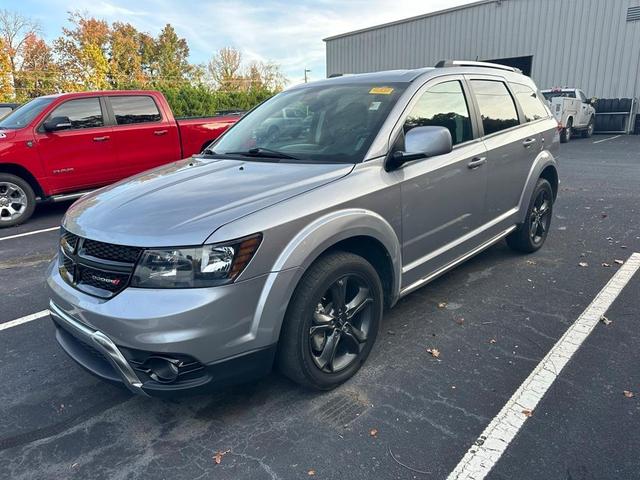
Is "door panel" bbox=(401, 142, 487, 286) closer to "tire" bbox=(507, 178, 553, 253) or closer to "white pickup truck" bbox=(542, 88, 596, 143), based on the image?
"tire" bbox=(507, 178, 553, 253)

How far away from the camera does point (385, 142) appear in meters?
3.05

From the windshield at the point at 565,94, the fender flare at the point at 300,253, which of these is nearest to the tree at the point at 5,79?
the windshield at the point at 565,94

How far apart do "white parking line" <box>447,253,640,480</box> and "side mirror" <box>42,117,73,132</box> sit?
7000 mm

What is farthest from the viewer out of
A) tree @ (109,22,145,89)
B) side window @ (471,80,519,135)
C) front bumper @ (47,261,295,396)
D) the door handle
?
A: tree @ (109,22,145,89)

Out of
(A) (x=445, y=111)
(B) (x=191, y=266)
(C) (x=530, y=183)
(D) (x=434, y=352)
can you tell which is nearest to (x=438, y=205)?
(A) (x=445, y=111)

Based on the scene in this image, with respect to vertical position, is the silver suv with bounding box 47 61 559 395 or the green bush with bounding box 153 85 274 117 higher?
the green bush with bounding box 153 85 274 117

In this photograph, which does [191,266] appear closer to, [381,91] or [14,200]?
[381,91]

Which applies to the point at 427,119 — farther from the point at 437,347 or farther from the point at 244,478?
the point at 244,478

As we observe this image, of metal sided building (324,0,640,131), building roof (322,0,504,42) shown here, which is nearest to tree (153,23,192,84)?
building roof (322,0,504,42)

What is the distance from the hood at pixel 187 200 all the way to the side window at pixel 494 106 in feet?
5.86

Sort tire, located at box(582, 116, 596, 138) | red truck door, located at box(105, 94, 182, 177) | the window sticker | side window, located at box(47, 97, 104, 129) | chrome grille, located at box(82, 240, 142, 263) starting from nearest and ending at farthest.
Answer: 1. chrome grille, located at box(82, 240, 142, 263)
2. the window sticker
3. side window, located at box(47, 97, 104, 129)
4. red truck door, located at box(105, 94, 182, 177)
5. tire, located at box(582, 116, 596, 138)

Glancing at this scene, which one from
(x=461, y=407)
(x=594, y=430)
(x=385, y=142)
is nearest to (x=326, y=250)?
(x=385, y=142)

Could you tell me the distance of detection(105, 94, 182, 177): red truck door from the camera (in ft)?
26.0

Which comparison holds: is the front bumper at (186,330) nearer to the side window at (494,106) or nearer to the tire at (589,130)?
the side window at (494,106)
